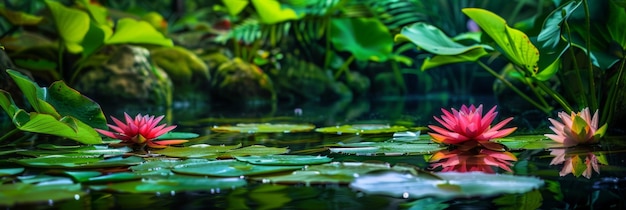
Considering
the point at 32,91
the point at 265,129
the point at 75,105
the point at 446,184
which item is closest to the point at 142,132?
the point at 75,105

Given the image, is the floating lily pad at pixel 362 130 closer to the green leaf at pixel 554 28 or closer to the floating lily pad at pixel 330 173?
the green leaf at pixel 554 28

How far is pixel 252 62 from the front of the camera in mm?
5344

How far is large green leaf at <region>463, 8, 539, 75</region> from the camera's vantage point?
1.62 m

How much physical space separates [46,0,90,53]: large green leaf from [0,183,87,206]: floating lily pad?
2344mm

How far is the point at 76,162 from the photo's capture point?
1.28 metres

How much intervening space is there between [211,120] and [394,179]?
6.31 ft

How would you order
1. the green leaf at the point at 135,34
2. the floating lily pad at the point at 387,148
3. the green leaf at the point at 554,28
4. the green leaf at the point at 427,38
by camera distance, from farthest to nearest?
the green leaf at the point at 135,34 → the green leaf at the point at 427,38 → the green leaf at the point at 554,28 → the floating lily pad at the point at 387,148

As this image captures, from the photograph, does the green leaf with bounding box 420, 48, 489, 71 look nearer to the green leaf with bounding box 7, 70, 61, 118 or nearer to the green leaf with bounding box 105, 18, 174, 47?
the green leaf with bounding box 7, 70, 61, 118

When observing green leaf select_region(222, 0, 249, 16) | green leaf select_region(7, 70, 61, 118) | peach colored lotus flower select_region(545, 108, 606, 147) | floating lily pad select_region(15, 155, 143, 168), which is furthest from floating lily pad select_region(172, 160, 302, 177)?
green leaf select_region(222, 0, 249, 16)

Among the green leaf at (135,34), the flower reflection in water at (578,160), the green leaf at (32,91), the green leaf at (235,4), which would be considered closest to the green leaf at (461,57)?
the flower reflection in water at (578,160)

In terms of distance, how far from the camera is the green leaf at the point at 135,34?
3.15 meters

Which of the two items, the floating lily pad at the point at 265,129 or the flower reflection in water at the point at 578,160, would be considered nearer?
the flower reflection in water at the point at 578,160

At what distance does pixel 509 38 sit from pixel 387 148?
454mm

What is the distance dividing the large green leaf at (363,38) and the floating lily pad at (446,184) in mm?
3839
